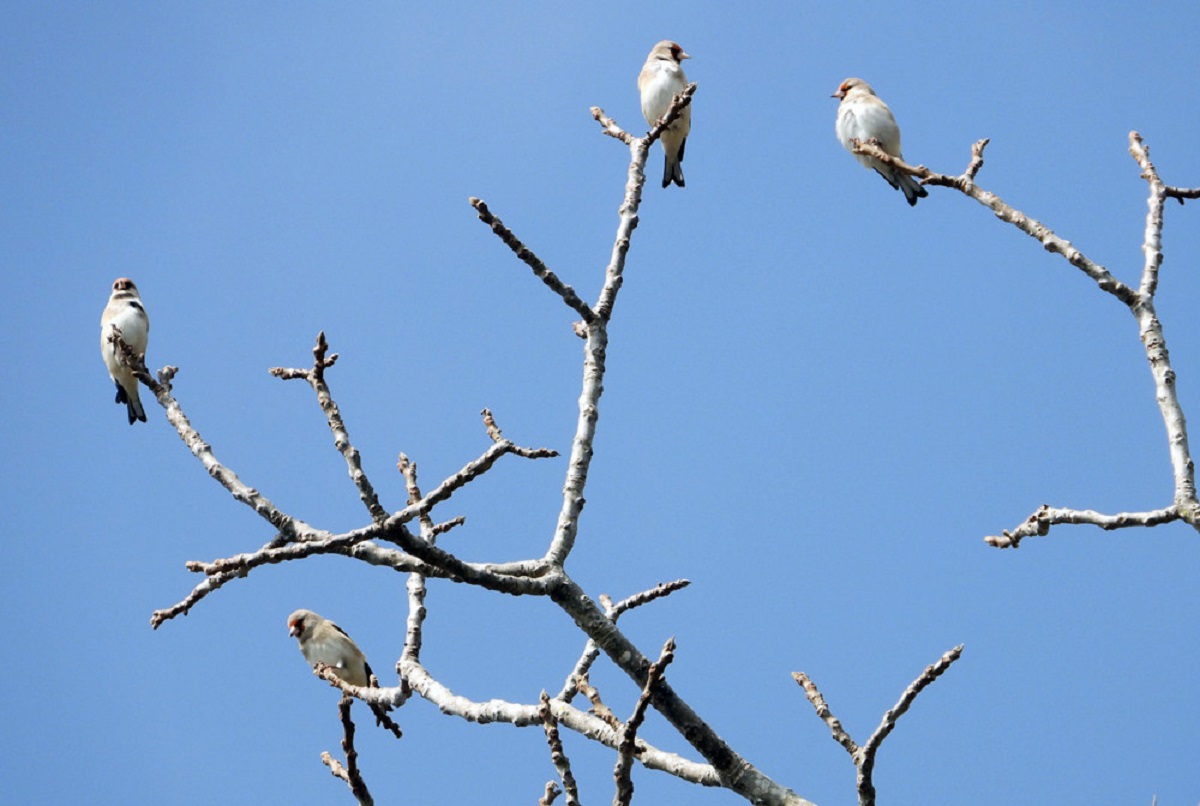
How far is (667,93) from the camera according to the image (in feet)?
39.0

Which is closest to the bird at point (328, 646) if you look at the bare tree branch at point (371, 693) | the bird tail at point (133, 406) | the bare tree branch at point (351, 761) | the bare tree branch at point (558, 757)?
the bird tail at point (133, 406)

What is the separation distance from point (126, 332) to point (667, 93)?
534cm

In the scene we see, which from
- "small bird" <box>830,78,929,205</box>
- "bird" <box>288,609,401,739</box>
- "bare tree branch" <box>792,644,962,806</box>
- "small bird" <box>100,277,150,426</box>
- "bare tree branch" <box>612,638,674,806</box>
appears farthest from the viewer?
"small bird" <box>830,78,929,205</box>

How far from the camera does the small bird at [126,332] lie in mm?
9602

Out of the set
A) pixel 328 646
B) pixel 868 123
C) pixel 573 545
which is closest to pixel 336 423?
pixel 573 545

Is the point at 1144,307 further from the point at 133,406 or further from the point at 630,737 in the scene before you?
the point at 133,406

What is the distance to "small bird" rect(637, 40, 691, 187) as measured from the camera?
39.2 feet

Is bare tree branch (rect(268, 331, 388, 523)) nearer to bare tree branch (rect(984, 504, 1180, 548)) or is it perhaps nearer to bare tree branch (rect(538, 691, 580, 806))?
bare tree branch (rect(538, 691, 580, 806))

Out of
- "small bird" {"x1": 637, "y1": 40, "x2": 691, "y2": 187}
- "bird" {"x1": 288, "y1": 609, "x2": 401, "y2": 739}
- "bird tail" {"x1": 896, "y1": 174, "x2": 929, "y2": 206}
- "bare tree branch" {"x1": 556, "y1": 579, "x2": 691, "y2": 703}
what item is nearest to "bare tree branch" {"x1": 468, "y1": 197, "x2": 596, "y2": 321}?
"bare tree branch" {"x1": 556, "y1": 579, "x2": 691, "y2": 703}

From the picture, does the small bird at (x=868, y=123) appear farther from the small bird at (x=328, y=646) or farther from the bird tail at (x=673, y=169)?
the small bird at (x=328, y=646)

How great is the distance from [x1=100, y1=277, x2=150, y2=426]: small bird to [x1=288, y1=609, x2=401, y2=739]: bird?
7.56ft

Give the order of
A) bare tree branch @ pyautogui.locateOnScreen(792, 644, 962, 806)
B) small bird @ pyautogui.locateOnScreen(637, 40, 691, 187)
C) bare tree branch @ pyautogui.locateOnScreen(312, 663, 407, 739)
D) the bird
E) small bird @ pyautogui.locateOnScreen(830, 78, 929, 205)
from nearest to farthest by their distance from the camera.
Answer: bare tree branch @ pyautogui.locateOnScreen(792, 644, 962, 806) < bare tree branch @ pyautogui.locateOnScreen(312, 663, 407, 739) < the bird < small bird @ pyautogui.locateOnScreen(830, 78, 929, 205) < small bird @ pyautogui.locateOnScreen(637, 40, 691, 187)

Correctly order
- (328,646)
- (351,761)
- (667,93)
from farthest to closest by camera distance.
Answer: (667,93), (328,646), (351,761)

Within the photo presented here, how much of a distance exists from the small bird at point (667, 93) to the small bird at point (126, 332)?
4.95 metres
